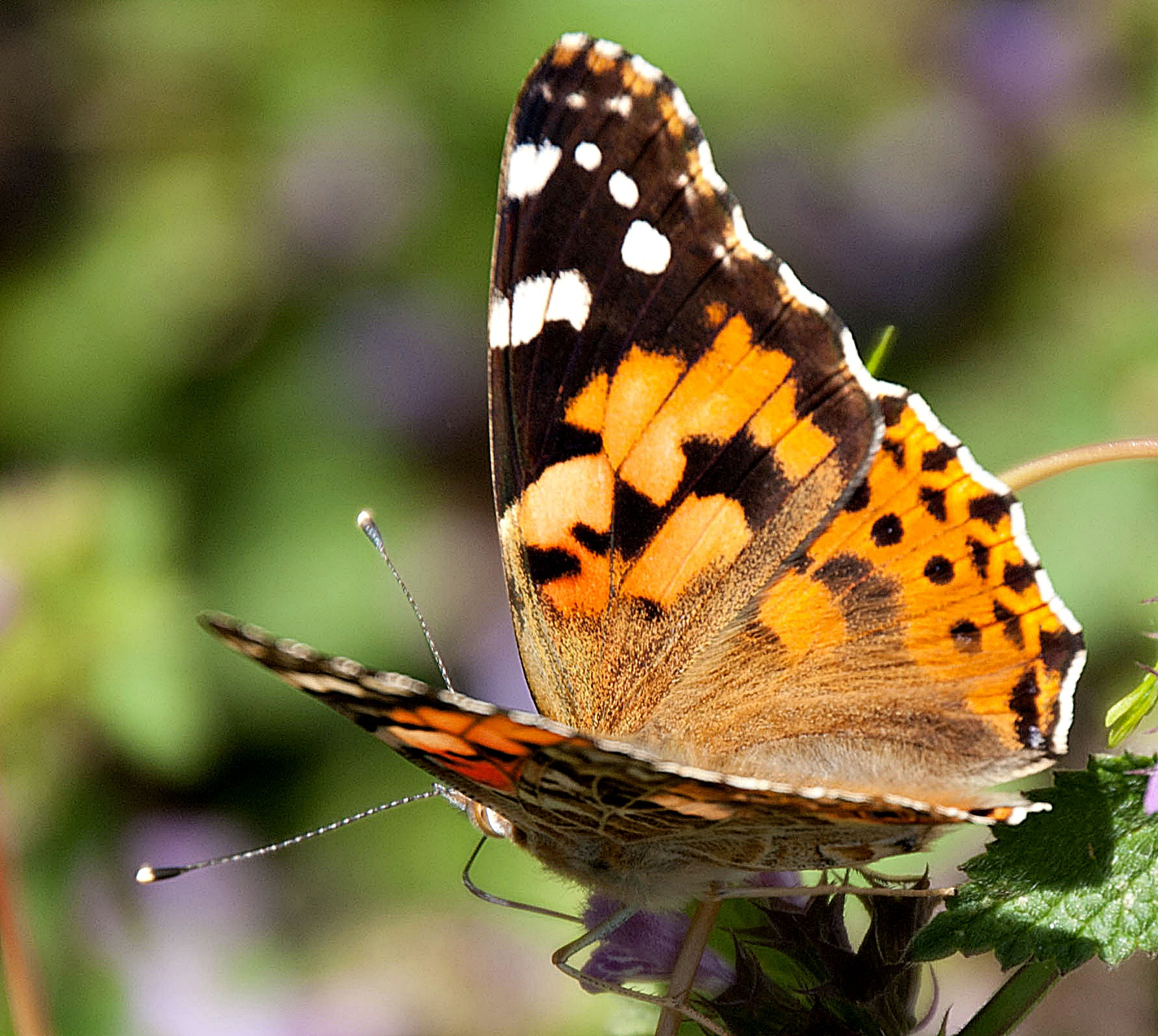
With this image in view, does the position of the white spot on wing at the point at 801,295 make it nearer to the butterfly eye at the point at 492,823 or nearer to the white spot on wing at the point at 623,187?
the white spot on wing at the point at 623,187

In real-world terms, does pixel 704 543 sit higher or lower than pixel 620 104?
lower

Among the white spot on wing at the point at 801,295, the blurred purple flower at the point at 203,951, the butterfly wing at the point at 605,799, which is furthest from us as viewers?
the blurred purple flower at the point at 203,951

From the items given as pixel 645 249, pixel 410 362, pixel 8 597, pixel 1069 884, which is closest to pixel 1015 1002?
pixel 1069 884

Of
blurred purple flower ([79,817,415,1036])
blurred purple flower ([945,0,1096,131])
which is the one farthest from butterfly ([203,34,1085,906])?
Answer: blurred purple flower ([945,0,1096,131])

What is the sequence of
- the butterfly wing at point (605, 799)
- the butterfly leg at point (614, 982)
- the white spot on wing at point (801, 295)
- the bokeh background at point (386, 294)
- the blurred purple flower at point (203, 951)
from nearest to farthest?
the butterfly wing at point (605, 799)
the butterfly leg at point (614, 982)
the white spot on wing at point (801, 295)
the blurred purple flower at point (203, 951)
the bokeh background at point (386, 294)

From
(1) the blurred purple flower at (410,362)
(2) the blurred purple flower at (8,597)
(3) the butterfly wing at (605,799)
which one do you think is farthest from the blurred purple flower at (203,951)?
(3) the butterfly wing at (605,799)

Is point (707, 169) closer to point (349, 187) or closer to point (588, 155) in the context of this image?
point (588, 155)
